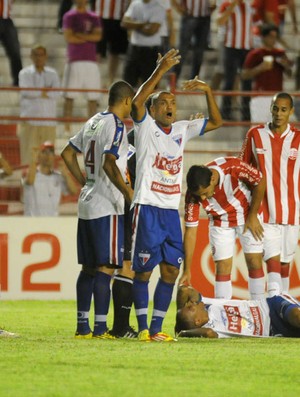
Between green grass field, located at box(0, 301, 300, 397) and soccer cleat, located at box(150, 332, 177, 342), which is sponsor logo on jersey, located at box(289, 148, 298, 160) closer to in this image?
green grass field, located at box(0, 301, 300, 397)

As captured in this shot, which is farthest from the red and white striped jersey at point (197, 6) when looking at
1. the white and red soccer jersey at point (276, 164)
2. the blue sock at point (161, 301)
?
the blue sock at point (161, 301)

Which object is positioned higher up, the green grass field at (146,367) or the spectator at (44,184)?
the spectator at (44,184)

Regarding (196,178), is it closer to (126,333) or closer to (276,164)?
(126,333)

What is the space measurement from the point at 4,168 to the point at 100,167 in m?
4.98

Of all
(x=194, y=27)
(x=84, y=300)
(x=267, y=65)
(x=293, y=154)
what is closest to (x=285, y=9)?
(x=194, y=27)

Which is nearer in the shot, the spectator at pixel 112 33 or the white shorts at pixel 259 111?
the white shorts at pixel 259 111

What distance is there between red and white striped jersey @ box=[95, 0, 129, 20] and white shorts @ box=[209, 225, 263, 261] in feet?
→ 25.4

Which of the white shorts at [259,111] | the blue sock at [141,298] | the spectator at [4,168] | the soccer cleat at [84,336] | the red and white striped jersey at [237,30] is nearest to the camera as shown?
the blue sock at [141,298]

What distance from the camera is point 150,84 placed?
10.0 meters

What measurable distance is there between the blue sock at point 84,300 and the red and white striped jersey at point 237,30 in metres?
8.36

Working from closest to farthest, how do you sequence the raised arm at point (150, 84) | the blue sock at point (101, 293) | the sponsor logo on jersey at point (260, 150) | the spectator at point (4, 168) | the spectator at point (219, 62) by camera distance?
the raised arm at point (150, 84), the blue sock at point (101, 293), the sponsor logo on jersey at point (260, 150), the spectator at point (4, 168), the spectator at point (219, 62)

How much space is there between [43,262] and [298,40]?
695 cm

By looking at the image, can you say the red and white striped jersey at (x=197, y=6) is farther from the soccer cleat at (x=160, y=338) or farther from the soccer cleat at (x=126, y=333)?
the soccer cleat at (x=160, y=338)

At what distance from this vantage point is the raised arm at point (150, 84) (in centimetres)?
1005
